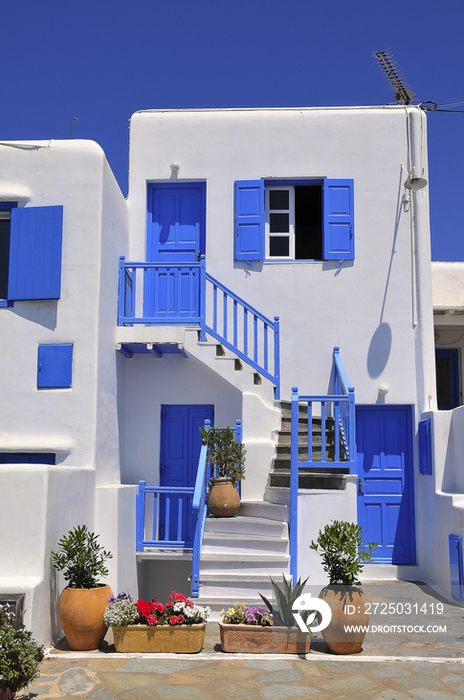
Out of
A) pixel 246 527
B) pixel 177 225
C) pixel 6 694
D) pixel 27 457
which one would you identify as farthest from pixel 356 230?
pixel 6 694

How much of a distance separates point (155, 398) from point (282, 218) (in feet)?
11.3

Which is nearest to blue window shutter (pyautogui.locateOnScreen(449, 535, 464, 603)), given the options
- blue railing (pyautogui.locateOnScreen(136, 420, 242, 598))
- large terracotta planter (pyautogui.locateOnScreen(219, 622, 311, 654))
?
large terracotta planter (pyautogui.locateOnScreen(219, 622, 311, 654))

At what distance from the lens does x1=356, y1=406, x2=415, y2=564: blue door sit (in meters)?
9.76

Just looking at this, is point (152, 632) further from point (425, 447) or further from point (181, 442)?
point (425, 447)

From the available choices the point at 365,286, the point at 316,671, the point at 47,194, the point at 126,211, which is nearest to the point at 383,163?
the point at 365,286

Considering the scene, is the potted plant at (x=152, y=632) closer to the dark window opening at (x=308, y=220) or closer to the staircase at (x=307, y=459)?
the staircase at (x=307, y=459)

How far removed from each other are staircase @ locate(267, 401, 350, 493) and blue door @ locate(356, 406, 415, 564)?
93cm

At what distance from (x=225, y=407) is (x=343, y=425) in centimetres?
191

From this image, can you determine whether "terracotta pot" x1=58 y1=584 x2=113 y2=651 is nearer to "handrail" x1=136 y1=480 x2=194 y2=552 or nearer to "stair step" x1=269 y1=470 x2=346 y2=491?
"handrail" x1=136 y1=480 x2=194 y2=552

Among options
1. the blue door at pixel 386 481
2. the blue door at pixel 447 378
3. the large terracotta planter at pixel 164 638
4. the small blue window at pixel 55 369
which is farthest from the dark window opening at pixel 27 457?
the blue door at pixel 447 378

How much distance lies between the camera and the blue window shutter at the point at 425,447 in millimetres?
9328

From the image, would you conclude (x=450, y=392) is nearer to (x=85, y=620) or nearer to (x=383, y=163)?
(x=383, y=163)

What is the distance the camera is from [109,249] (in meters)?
8.89

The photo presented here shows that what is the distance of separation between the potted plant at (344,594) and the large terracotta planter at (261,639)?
28cm
